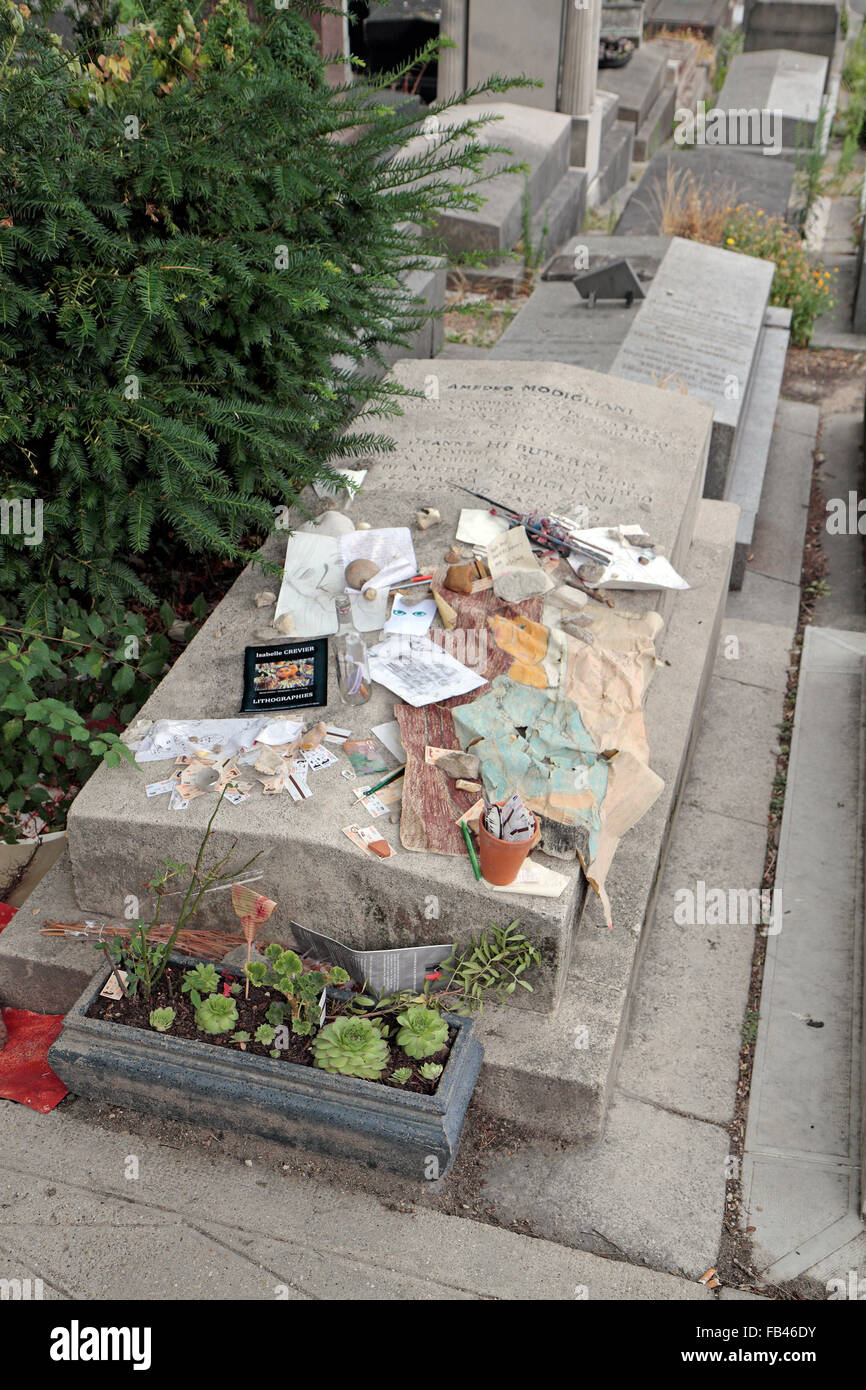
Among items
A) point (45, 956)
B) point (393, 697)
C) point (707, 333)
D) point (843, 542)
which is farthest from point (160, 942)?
point (707, 333)

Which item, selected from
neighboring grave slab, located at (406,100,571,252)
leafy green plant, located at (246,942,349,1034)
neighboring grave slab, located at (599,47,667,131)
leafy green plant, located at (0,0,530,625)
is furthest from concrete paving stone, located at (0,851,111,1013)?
neighboring grave slab, located at (599,47,667,131)

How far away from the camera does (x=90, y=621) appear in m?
4.20

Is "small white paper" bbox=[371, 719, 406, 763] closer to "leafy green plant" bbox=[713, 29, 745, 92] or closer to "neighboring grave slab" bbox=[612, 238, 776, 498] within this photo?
"neighboring grave slab" bbox=[612, 238, 776, 498]

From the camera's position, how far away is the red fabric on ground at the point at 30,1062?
11.8 feet

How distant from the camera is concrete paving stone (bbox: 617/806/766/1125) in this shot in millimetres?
3789

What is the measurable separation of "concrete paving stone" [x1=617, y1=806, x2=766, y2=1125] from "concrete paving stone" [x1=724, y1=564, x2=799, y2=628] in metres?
1.87

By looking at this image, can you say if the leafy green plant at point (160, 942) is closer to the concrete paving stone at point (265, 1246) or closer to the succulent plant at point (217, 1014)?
the succulent plant at point (217, 1014)

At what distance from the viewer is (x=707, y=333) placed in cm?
733

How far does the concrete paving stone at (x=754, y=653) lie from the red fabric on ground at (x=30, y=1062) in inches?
142

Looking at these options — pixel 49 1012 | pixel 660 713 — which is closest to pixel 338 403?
pixel 660 713

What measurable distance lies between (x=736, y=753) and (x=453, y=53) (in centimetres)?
819

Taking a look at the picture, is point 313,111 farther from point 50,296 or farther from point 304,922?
point 304,922

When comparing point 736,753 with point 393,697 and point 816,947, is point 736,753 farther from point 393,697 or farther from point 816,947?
point 393,697

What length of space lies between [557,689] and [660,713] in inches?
31.9
